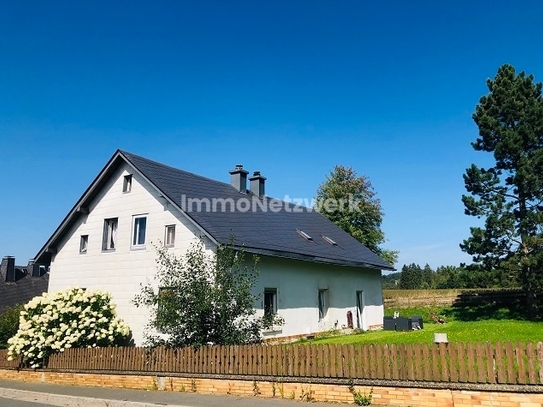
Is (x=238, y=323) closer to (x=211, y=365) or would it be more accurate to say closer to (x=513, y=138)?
(x=211, y=365)

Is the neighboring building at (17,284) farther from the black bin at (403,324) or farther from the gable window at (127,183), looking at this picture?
the black bin at (403,324)

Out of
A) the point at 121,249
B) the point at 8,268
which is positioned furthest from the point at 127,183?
the point at 8,268

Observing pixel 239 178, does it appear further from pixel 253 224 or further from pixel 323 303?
pixel 323 303

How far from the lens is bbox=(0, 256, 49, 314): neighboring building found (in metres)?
32.8

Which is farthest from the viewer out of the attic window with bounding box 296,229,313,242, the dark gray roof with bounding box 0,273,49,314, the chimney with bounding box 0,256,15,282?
the chimney with bounding box 0,256,15,282

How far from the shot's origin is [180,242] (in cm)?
1526

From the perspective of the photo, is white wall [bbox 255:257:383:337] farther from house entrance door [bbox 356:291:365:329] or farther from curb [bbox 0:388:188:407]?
curb [bbox 0:388:188:407]

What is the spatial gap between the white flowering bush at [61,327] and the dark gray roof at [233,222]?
4545mm

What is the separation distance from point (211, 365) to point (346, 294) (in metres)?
12.4

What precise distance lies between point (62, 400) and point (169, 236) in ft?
21.9

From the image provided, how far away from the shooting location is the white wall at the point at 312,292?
1619 cm

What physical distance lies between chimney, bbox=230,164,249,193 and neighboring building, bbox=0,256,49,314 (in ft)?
65.7

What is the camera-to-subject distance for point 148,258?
52.8ft

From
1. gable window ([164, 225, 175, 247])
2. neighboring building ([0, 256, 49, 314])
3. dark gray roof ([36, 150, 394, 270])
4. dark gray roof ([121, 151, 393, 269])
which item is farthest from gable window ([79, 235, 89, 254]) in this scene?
neighboring building ([0, 256, 49, 314])
